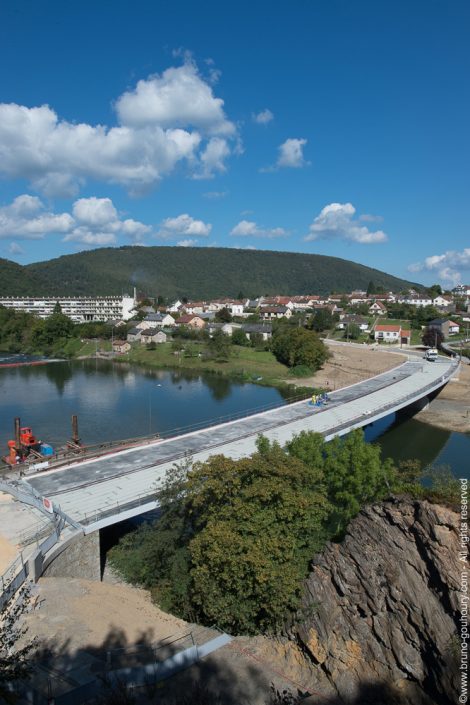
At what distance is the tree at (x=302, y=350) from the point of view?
5238 centimetres

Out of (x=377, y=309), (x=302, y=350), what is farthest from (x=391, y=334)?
(x=377, y=309)

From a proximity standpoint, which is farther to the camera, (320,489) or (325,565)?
(320,489)

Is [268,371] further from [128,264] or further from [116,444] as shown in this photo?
[128,264]

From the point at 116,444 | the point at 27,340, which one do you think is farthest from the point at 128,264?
the point at 116,444

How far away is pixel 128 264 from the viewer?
186125 millimetres

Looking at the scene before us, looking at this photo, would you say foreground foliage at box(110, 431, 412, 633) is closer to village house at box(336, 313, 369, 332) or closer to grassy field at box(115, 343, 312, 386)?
grassy field at box(115, 343, 312, 386)

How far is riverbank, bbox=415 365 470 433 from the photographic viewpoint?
3497 cm

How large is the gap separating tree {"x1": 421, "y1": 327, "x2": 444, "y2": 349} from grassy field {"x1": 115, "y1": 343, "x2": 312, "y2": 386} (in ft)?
62.5

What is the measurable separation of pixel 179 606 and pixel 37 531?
15.6 feet

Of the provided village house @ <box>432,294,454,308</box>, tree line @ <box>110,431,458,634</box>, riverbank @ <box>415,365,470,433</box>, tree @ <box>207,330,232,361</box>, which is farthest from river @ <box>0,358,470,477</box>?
village house @ <box>432,294,454,308</box>

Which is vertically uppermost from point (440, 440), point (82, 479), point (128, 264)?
point (128, 264)

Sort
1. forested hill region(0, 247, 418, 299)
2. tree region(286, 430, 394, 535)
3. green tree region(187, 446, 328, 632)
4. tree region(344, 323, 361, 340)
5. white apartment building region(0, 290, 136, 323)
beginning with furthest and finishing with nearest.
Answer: forested hill region(0, 247, 418, 299)
white apartment building region(0, 290, 136, 323)
tree region(344, 323, 361, 340)
tree region(286, 430, 394, 535)
green tree region(187, 446, 328, 632)

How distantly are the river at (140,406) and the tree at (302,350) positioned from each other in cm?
689

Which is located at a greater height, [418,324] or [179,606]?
[418,324]
